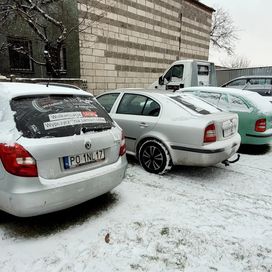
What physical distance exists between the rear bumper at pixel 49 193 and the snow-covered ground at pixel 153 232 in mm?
357

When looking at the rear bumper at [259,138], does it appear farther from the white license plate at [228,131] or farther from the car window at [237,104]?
the white license plate at [228,131]

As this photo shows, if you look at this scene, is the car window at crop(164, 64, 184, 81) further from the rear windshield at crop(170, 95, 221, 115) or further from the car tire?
the car tire

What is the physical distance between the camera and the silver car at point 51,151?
8.05 feet

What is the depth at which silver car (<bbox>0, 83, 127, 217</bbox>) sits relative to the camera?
96.6 inches

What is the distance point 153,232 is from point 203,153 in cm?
161

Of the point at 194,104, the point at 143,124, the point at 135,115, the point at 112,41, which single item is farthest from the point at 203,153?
the point at 112,41

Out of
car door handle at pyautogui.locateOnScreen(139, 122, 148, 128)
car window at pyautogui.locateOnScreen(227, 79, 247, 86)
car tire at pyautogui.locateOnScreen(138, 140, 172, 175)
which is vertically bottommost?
car tire at pyautogui.locateOnScreen(138, 140, 172, 175)

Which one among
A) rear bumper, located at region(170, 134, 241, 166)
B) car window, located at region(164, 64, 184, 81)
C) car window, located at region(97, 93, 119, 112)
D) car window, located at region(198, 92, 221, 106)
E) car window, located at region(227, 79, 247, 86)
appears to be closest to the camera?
rear bumper, located at region(170, 134, 241, 166)

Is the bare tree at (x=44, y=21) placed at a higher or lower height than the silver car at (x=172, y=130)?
higher

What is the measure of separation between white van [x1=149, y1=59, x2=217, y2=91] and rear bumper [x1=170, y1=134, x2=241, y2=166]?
23.9ft

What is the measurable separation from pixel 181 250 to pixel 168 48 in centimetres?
1506

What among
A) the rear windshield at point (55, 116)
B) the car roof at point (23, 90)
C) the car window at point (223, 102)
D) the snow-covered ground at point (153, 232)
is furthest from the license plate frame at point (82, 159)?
the car window at point (223, 102)

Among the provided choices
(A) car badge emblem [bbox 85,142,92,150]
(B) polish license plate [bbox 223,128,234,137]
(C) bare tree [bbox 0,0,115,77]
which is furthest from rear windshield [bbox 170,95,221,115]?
(C) bare tree [bbox 0,0,115,77]

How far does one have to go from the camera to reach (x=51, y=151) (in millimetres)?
2545
